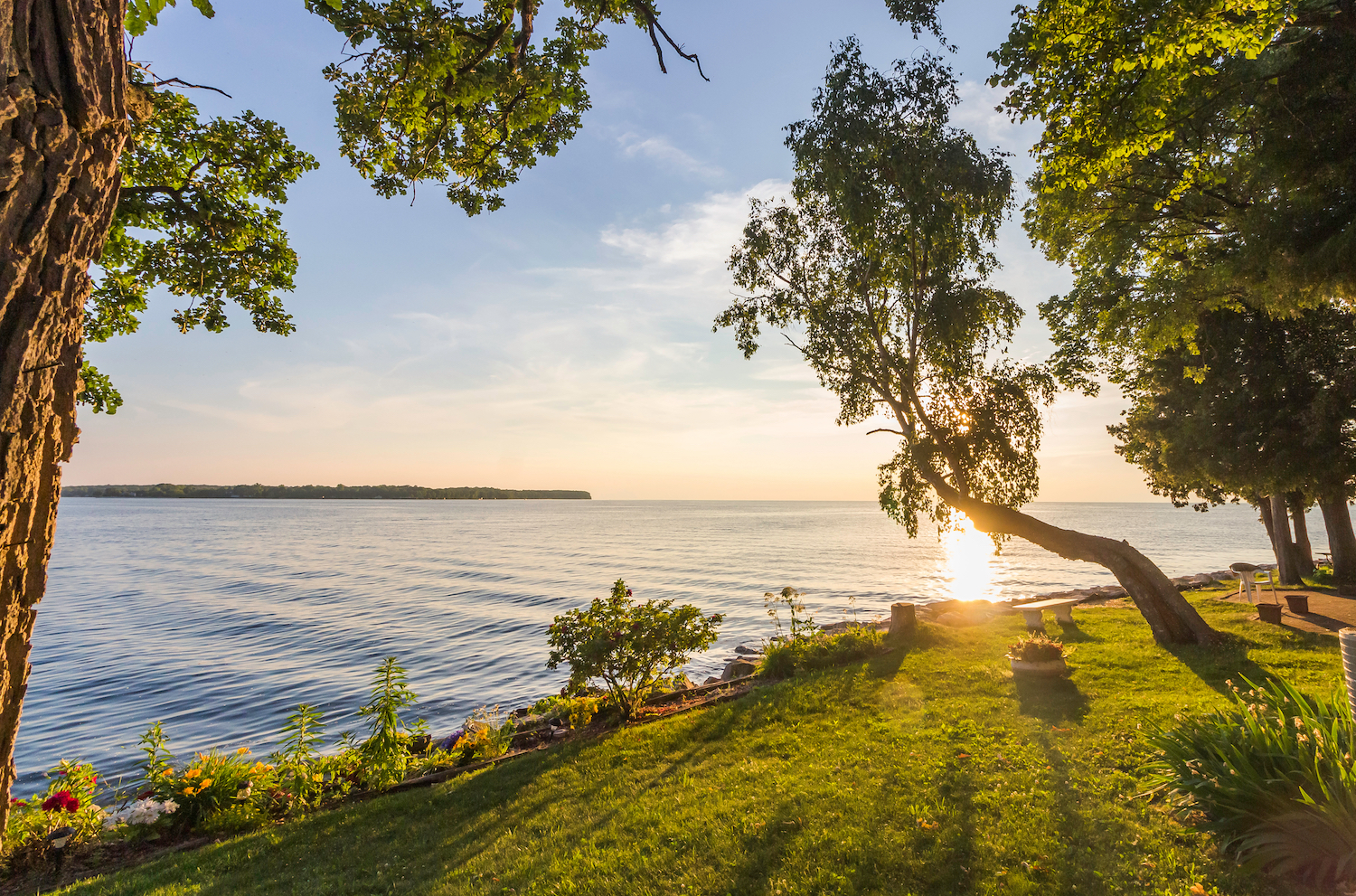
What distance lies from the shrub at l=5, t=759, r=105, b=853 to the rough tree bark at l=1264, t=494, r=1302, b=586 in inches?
1276

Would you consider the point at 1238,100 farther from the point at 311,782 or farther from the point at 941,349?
the point at 311,782

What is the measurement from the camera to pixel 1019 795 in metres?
5.98

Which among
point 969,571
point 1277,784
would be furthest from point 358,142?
point 969,571

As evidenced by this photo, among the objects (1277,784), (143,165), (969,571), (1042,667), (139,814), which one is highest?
(143,165)

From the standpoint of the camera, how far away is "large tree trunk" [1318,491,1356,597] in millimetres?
20469

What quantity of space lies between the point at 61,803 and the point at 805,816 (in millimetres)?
8102

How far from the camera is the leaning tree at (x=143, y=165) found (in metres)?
2.40

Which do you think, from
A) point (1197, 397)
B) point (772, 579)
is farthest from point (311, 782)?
point (772, 579)

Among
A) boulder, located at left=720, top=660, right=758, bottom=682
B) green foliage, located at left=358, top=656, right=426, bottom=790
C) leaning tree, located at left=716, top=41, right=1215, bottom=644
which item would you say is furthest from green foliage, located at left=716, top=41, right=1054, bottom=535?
green foliage, located at left=358, top=656, right=426, bottom=790

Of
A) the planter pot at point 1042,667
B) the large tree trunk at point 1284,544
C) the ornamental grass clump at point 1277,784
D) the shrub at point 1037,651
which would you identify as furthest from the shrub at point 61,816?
the large tree trunk at point 1284,544

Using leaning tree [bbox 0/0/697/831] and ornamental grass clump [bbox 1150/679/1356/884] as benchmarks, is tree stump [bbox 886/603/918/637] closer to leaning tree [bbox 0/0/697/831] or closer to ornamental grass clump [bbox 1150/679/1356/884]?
ornamental grass clump [bbox 1150/679/1356/884]

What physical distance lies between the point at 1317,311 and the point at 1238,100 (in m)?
12.4

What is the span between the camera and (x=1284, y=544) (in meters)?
23.0

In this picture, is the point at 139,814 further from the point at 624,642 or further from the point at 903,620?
the point at 903,620
